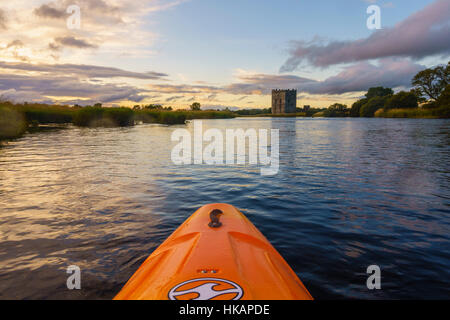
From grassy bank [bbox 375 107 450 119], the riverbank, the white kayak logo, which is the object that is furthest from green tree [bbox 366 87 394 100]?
the white kayak logo

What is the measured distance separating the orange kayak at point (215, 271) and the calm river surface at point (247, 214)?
804mm

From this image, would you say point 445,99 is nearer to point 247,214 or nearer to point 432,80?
point 432,80

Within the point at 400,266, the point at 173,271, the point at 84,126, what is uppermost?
the point at 84,126

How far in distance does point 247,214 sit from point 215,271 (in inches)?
129

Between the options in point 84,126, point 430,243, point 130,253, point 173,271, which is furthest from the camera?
point 84,126

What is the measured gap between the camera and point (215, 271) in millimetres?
2201

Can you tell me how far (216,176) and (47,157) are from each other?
8.09m

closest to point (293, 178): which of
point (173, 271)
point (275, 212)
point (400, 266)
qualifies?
point (275, 212)

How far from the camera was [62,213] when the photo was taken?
5355 mm

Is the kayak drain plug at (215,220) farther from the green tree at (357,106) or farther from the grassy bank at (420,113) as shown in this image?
the green tree at (357,106)

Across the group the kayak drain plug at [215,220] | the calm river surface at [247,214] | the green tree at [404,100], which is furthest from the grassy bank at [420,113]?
the kayak drain plug at [215,220]

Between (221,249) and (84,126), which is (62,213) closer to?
(221,249)

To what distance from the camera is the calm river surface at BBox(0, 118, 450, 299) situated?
10.5 feet

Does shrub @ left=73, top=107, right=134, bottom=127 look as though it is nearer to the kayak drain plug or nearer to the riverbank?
the riverbank
